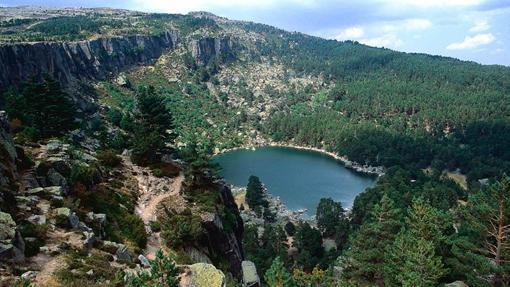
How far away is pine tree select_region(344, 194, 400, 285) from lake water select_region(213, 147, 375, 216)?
75.8 m

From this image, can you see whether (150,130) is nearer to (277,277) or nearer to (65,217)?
(65,217)

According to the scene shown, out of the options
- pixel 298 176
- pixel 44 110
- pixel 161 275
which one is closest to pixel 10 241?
pixel 161 275

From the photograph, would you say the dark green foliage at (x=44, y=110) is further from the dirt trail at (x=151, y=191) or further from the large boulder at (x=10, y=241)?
the large boulder at (x=10, y=241)

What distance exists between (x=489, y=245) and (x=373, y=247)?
12.6 m

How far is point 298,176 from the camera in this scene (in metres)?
162

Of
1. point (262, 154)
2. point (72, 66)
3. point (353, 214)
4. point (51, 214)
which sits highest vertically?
point (51, 214)

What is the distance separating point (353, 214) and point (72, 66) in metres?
127

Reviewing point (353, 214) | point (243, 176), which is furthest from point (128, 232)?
point (243, 176)

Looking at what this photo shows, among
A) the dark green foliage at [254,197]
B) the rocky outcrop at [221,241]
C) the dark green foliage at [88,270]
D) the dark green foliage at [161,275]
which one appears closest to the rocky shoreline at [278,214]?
the dark green foliage at [254,197]

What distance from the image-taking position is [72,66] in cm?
17488

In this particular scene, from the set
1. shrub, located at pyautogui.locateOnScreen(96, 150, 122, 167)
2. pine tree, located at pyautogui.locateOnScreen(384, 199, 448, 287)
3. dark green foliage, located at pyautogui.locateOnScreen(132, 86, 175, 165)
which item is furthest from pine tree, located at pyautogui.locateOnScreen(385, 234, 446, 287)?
shrub, located at pyautogui.locateOnScreen(96, 150, 122, 167)

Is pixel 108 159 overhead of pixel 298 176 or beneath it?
overhead

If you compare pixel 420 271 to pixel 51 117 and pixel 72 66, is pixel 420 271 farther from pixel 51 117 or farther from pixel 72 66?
pixel 72 66

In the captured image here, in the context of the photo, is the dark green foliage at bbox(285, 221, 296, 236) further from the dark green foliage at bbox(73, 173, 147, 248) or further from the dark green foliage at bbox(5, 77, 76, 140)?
the dark green foliage at bbox(73, 173, 147, 248)
